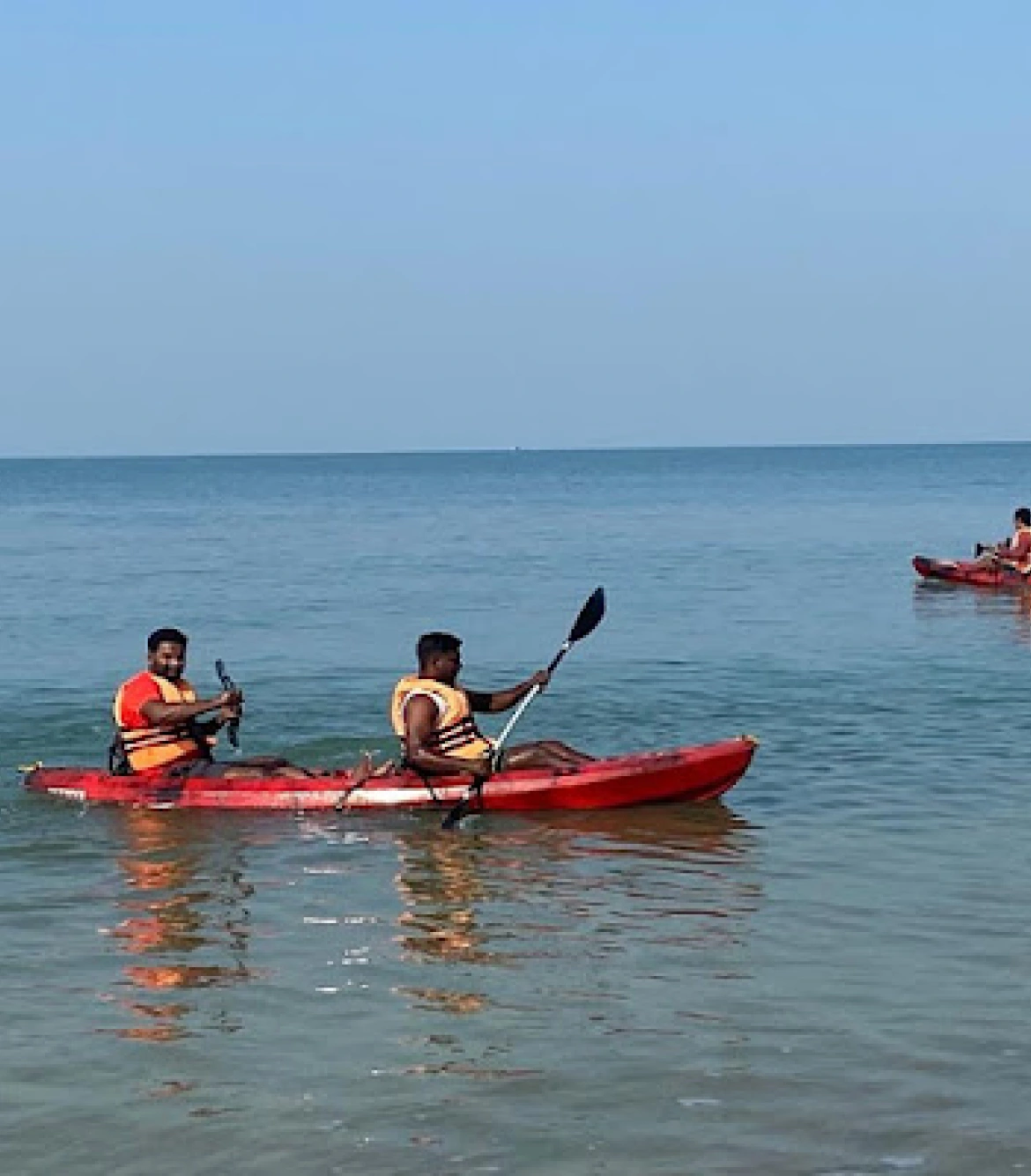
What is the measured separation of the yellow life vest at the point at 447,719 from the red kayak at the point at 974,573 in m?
20.1

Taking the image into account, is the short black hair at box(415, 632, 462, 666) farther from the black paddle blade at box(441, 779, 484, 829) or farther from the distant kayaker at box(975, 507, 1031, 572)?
the distant kayaker at box(975, 507, 1031, 572)

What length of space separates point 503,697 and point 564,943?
4330 mm

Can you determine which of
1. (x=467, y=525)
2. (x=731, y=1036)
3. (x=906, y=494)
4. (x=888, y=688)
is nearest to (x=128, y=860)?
(x=731, y=1036)

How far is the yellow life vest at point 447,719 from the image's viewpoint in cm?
1444

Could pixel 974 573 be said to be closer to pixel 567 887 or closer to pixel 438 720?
pixel 438 720

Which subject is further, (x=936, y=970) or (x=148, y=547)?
(x=148, y=547)

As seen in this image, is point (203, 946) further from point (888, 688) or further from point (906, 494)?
point (906, 494)

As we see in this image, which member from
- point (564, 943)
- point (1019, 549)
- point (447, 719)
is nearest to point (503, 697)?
point (447, 719)

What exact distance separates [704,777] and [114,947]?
17.0 feet

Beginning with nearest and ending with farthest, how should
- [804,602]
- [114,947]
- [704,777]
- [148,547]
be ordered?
1. [114,947]
2. [704,777]
3. [804,602]
4. [148,547]

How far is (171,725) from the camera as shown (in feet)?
50.1

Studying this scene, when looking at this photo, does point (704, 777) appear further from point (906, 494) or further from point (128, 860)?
point (906, 494)

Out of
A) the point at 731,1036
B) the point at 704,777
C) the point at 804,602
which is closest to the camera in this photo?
the point at 731,1036

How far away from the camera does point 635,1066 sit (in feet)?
28.6
